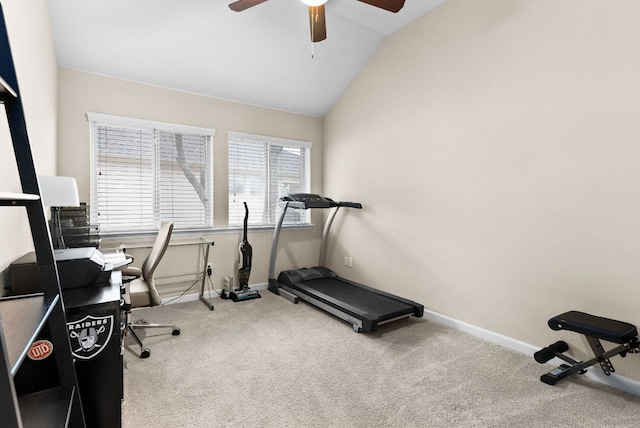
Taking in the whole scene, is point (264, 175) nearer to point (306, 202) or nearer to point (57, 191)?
point (306, 202)

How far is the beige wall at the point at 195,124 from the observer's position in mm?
3314

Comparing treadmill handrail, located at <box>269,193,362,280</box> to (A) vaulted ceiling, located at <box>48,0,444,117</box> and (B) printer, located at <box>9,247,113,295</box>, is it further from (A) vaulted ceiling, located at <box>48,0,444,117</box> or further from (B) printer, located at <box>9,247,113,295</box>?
(B) printer, located at <box>9,247,113,295</box>

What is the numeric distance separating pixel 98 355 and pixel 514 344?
9.97ft

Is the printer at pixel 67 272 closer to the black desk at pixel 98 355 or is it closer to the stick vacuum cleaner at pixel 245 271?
the black desk at pixel 98 355

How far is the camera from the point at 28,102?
1.90m

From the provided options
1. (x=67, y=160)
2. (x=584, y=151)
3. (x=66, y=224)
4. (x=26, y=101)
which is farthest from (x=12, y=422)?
(x=67, y=160)

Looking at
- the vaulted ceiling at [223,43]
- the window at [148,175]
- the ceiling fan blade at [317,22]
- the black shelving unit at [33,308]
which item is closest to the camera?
the black shelving unit at [33,308]

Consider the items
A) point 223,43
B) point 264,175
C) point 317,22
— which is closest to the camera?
point 317,22

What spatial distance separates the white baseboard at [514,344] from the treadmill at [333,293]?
0.26 m

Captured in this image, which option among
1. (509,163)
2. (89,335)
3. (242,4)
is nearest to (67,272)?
(89,335)

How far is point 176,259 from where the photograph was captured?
3881mm

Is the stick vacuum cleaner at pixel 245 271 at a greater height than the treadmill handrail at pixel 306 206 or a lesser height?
lesser

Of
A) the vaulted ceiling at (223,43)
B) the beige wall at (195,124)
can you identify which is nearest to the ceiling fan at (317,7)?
the vaulted ceiling at (223,43)

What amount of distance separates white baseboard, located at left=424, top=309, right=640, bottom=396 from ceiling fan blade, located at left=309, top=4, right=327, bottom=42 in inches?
117
